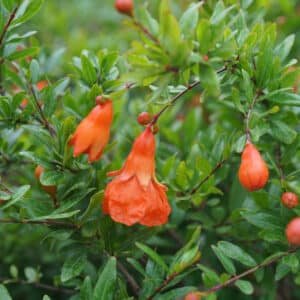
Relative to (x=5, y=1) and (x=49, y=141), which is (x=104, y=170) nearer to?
(x=49, y=141)

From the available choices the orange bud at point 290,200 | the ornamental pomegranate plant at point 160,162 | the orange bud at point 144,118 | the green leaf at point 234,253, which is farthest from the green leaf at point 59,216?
the orange bud at point 290,200

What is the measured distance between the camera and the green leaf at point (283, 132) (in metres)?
1.35

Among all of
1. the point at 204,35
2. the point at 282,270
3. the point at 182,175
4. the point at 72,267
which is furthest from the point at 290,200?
the point at 72,267

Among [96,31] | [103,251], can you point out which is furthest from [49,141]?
[96,31]

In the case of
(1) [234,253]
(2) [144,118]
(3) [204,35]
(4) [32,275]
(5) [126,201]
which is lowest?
(4) [32,275]

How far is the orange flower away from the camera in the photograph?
1211mm

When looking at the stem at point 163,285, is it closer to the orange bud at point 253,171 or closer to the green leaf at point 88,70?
the orange bud at point 253,171

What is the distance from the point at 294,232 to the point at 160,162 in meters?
0.48

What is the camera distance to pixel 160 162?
1.59 metres

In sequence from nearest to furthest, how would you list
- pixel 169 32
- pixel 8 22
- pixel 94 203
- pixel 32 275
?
pixel 169 32 < pixel 94 203 < pixel 8 22 < pixel 32 275

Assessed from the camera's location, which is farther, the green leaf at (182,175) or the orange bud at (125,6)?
the green leaf at (182,175)

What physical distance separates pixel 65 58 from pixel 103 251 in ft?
4.14

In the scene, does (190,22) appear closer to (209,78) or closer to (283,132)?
(209,78)

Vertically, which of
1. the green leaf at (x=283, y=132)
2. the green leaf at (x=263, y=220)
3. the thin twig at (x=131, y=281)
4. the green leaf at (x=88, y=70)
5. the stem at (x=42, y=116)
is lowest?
the thin twig at (x=131, y=281)
